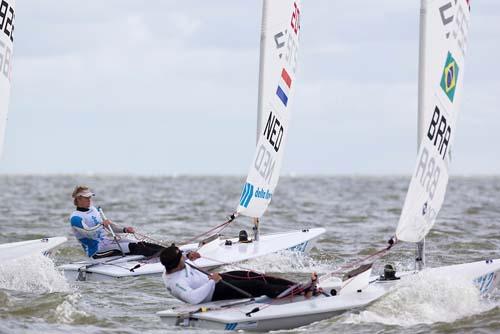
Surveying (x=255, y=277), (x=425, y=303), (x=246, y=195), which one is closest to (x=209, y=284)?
(x=255, y=277)

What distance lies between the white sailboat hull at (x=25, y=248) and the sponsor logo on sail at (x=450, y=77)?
4967 mm

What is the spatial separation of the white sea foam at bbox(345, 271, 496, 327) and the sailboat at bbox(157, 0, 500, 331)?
0.11 m

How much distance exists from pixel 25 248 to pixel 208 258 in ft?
7.82

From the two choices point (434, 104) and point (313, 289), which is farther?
point (434, 104)

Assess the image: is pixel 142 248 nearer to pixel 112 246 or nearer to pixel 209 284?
pixel 112 246

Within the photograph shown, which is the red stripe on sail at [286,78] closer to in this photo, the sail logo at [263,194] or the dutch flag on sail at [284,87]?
the dutch flag on sail at [284,87]

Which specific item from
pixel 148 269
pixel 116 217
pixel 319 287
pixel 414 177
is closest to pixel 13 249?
pixel 148 269

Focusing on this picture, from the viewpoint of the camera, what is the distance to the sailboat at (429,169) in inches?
342

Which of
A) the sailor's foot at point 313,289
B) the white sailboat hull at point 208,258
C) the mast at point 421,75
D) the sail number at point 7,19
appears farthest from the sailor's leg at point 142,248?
the mast at point 421,75

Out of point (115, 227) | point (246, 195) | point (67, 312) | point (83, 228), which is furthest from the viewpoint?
point (246, 195)

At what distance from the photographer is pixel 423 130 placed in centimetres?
921

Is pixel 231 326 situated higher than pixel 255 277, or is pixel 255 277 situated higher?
pixel 255 277

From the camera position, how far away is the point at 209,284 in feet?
28.5

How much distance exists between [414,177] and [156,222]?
1468 centimetres
